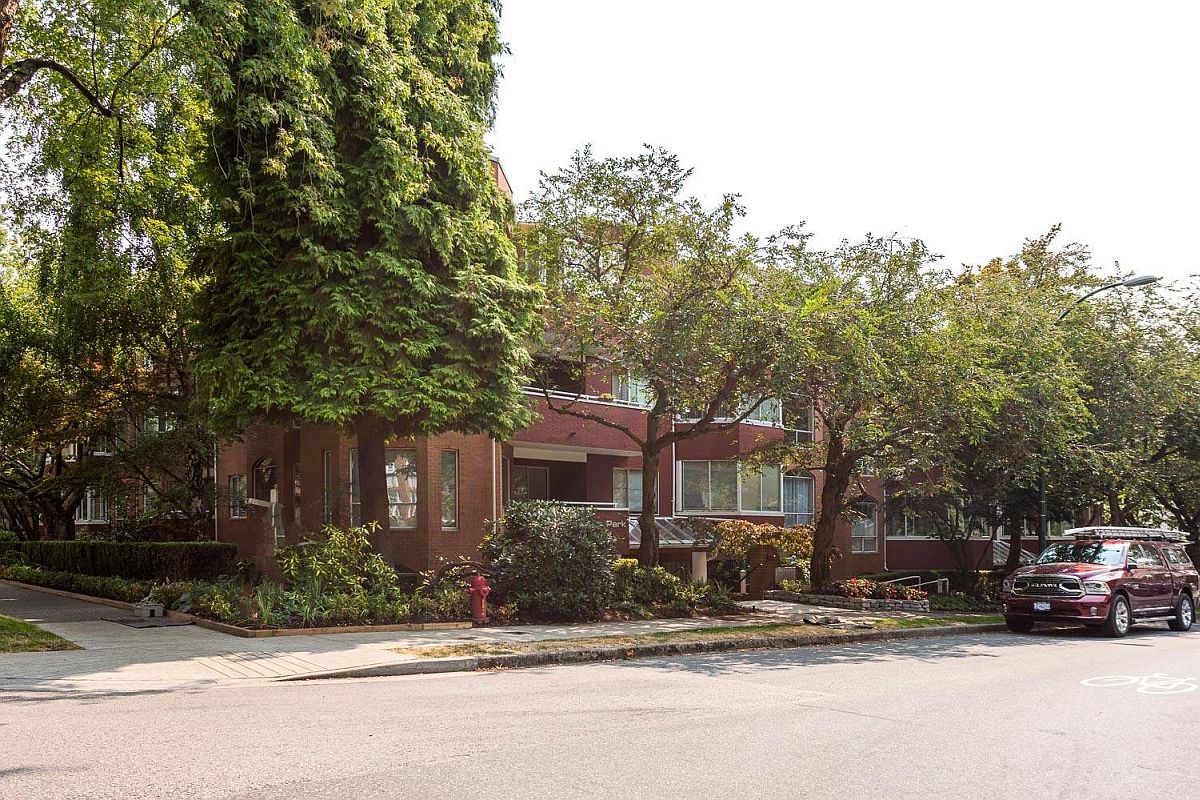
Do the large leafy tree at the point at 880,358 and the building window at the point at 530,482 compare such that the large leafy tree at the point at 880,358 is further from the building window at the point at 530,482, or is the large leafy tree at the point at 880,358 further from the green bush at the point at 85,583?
the green bush at the point at 85,583

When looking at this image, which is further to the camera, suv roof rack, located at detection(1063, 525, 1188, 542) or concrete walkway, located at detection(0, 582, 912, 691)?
suv roof rack, located at detection(1063, 525, 1188, 542)

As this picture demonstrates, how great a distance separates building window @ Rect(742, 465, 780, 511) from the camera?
106 feet

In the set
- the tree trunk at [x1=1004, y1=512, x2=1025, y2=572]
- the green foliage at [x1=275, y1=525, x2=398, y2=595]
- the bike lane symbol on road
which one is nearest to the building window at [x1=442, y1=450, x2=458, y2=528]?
the green foliage at [x1=275, y1=525, x2=398, y2=595]

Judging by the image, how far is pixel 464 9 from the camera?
1867 centimetres

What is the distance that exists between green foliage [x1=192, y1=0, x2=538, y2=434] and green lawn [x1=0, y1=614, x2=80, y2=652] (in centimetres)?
450

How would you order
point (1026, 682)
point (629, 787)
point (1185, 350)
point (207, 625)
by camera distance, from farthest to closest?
point (1185, 350) → point (207, 625) → point (1026, 682) → point (629, 787)

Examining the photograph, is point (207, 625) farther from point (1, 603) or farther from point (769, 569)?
point (769, 569)

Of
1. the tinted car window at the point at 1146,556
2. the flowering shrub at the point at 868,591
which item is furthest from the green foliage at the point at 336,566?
the tinted car window at the point at 1146,556

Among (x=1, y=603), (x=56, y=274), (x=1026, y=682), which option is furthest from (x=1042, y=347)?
(x=1, y=603)

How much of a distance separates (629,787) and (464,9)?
16047mm

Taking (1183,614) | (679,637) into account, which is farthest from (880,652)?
(1183,614)

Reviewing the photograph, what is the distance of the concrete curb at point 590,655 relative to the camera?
39.8 ft

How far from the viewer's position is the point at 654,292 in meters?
19.5

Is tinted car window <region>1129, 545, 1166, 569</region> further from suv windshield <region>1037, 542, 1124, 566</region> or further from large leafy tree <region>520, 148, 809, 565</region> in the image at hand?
large leafy tree <region>520, 148, 809, 565</region>
